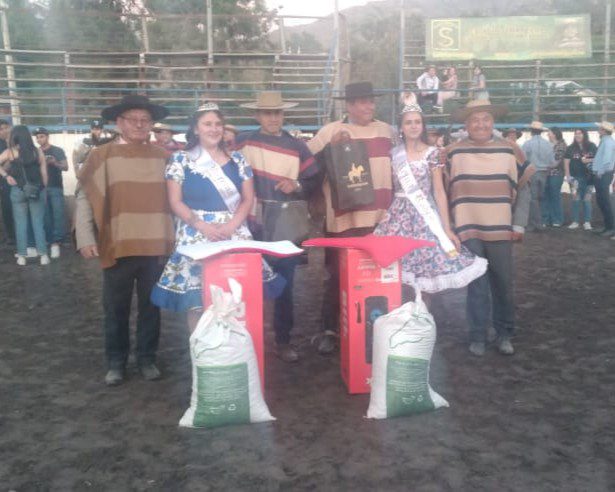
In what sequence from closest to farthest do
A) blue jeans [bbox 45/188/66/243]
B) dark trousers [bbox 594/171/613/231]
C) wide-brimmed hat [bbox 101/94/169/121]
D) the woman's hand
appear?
wide-brimmed hat [bbox 101/94/169/121]
the woman's hand
blue jeans [bbox 45/188/66/243]
dark trousers [bbox 594/171/613/231]

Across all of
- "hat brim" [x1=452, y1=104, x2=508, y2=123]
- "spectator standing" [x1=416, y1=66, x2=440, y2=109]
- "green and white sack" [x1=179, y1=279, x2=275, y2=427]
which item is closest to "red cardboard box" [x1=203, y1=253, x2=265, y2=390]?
"green and white sack" [x1=179, y1=279, x2=275, y2=427]

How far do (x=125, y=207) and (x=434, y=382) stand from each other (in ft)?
7.31

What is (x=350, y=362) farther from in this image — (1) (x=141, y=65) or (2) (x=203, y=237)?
(1) (x=141, y=65)

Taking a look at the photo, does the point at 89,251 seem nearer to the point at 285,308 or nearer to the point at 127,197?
the point at 127,197

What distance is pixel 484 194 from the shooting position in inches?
191

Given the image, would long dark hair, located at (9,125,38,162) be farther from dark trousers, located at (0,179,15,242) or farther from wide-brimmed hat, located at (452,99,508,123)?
wide-brimmed hat, located at (452,99,508,123)

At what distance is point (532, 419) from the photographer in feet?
12.6

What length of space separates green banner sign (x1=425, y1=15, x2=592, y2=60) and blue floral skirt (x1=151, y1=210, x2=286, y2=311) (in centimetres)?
1519

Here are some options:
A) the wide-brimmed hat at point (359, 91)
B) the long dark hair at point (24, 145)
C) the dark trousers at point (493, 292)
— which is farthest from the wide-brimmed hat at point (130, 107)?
the long dark hair at point (24, 145)

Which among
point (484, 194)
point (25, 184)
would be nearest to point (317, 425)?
point (484, 194)

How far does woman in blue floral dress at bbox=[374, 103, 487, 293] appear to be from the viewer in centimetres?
471

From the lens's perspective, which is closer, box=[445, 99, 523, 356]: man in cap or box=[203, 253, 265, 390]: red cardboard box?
box=[203, 253, 265, 390]: red cardboard box

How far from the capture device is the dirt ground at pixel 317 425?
3.26 metres

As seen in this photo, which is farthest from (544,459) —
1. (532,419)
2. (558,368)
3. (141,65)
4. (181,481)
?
(141,65)
